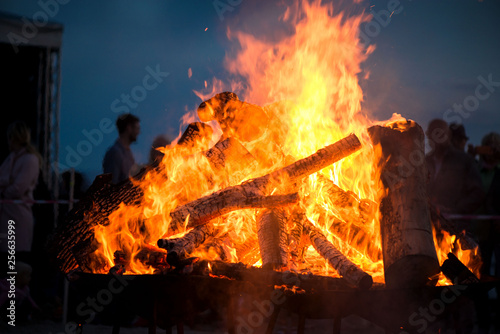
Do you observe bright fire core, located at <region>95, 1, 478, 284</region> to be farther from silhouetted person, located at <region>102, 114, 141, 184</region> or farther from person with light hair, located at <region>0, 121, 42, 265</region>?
person with light hair, located at <region>0, 121, 42, 265</region>

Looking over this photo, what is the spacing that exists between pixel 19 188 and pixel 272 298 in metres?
4.63

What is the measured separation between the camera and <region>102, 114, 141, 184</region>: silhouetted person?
555 cm

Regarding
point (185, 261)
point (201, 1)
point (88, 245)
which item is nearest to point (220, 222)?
point (185, 261)

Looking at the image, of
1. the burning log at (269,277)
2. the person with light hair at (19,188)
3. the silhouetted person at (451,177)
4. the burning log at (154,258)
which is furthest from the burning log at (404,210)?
the person with light hair at (19,188)

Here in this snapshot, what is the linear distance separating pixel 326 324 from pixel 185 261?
13.4 feet

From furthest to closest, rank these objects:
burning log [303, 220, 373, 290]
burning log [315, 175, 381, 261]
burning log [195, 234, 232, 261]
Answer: burning log [315, 175, 381, 261], burning log [195, 234, 232, 261], burning log [303, 220, 373, 290]

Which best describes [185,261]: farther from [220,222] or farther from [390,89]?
[390,89]

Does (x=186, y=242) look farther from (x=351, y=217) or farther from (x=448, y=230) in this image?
(x=448, y=230)

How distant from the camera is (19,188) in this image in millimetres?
5699

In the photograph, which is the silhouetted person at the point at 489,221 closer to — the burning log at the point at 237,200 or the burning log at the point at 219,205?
the burning log at the point at 237,200

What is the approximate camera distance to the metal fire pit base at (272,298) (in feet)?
7.80

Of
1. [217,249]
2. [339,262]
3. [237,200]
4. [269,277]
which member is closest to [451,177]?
[339,262]

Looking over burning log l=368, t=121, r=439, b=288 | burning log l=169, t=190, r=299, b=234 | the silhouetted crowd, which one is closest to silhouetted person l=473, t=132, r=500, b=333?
the silhouetted crowd

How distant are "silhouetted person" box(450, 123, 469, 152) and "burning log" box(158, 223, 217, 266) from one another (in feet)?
14.8
